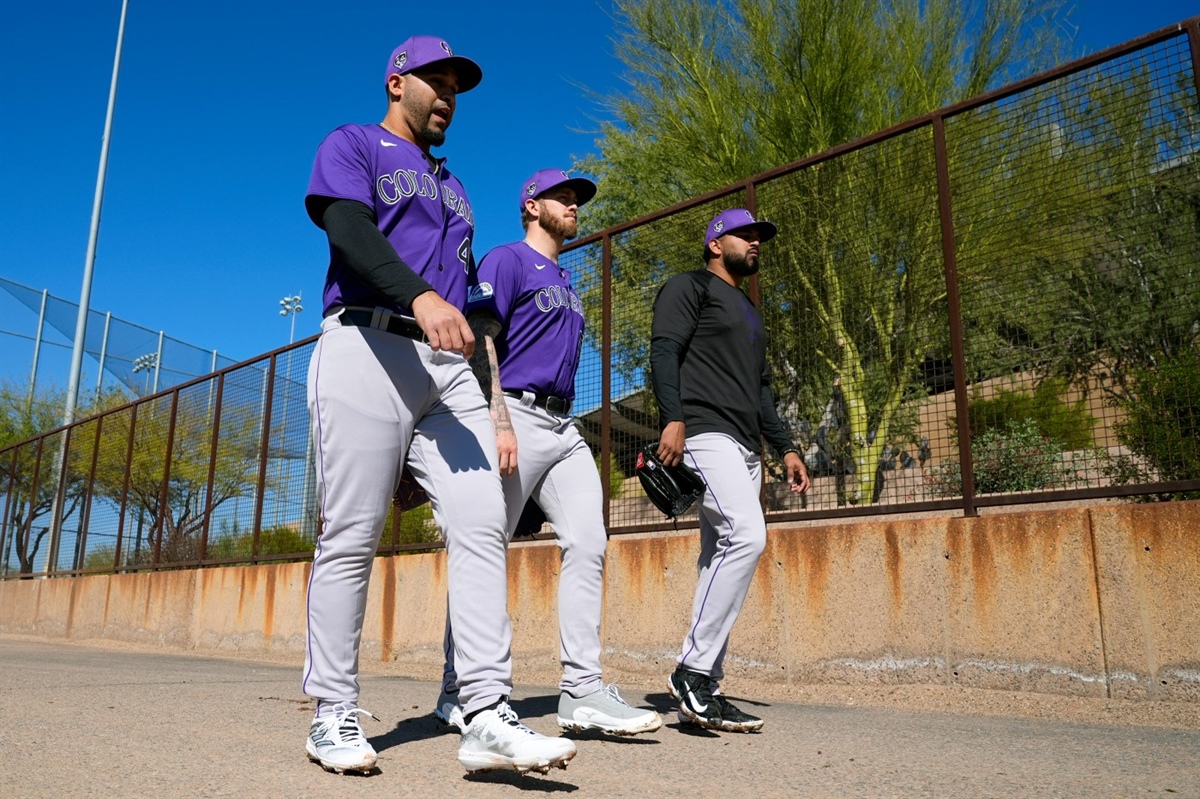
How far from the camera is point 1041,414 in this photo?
5340 mm

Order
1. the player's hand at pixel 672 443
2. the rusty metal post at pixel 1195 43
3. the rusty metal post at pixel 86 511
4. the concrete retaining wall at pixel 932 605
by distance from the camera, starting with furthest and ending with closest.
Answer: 1. the rusty metal post at pixel 86 511
2. the rusty metal post at pixel 1195 43
3. the concrete retaining wall at pixel 932 605
4. the player's hand at pixel 672 443

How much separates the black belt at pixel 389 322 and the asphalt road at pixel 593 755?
1249 mm

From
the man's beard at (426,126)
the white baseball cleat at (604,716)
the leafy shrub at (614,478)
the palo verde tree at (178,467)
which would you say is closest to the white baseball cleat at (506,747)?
the white baseball cleat at (604,716)

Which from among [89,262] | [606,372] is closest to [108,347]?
[89,262]

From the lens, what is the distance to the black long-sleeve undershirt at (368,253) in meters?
2.62

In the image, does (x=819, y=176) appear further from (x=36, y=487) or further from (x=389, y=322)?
(x=36, y=487)

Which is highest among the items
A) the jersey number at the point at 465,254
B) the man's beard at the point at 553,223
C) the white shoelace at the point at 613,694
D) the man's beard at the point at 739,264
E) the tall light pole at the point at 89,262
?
the tall light pole at the point at 89,262

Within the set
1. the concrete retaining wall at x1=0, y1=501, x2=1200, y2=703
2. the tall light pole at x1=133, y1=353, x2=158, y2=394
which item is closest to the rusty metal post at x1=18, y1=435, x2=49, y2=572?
the concrete retaining wall at x1=0, y1=501, x2=1200, y2=703

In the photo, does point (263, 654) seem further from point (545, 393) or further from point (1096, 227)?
point (1096, 227)

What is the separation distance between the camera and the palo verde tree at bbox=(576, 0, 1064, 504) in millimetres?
6559

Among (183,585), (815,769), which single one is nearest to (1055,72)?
(815,769)

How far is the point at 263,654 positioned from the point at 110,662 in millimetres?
2031

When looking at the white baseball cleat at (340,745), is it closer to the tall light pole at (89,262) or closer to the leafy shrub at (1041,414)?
the leafy shrub at (1041,414)

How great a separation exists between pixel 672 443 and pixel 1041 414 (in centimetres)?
259
